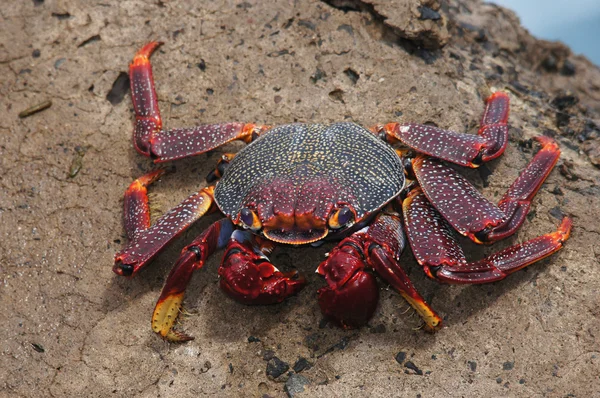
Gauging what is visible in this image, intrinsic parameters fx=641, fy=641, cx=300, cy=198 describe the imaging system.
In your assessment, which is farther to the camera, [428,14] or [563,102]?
[563,102]

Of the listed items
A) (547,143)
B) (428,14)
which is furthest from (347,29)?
(547,143)

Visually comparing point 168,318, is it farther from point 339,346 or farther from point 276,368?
point 339,346

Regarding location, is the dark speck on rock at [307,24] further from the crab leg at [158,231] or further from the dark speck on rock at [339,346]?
the dark speck on rock at [339,346]

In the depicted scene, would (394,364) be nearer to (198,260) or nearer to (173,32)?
(198,260)

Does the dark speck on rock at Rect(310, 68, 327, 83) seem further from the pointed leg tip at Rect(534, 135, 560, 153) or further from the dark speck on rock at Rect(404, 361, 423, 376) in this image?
the dark speck on rock at Rect(404, 361, 423, 376)

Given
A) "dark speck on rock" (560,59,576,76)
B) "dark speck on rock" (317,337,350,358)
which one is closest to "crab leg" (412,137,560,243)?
"dark speck on rock" (317,337,350,358)

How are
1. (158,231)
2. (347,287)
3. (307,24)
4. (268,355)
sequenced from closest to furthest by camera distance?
(347,287), (268,355), (158,231), (307,24)

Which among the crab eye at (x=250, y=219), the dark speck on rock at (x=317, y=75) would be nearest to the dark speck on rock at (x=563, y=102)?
the dark speck on rock at (x=317, y=75)
